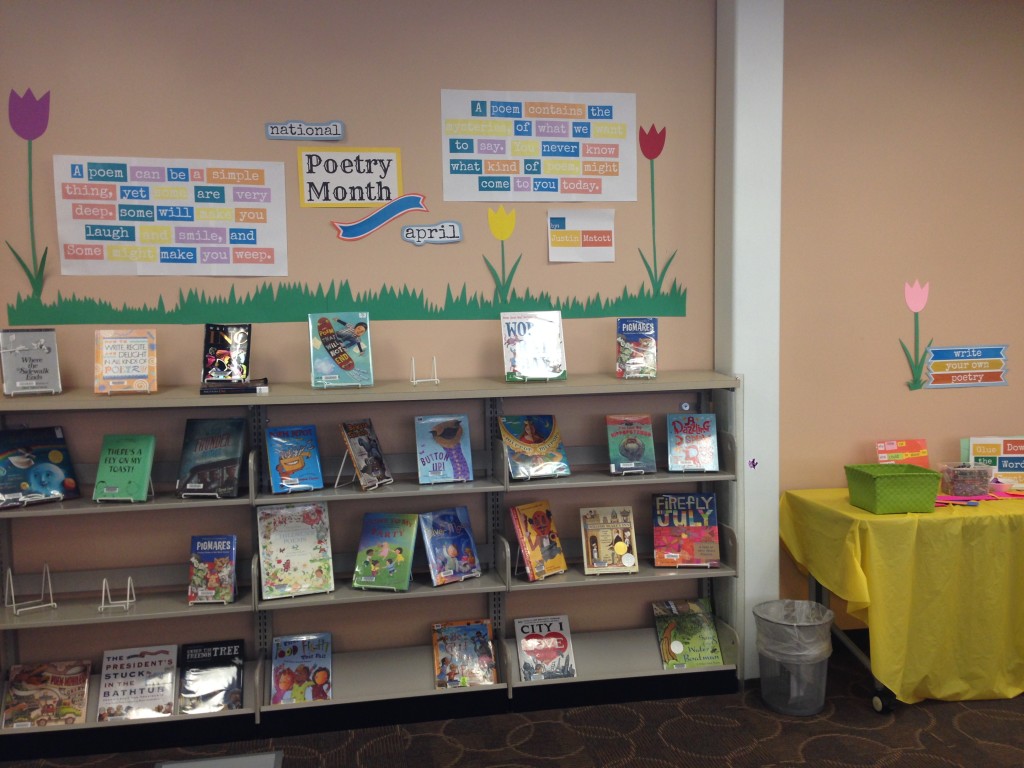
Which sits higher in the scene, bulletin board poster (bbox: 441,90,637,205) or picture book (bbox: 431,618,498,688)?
bulletin board poster (bbox: 441,90,637,205)

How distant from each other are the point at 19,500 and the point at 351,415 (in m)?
1.26

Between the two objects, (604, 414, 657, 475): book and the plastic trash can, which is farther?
(604, 414, 657, 475): book

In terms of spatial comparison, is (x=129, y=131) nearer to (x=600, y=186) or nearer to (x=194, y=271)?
(x=194, y=271)

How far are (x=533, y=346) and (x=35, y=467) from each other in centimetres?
198

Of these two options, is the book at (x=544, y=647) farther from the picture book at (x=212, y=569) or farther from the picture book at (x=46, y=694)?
the picture book at (x=46, y=694)

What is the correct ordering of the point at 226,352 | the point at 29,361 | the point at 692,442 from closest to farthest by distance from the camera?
the point at 29,361 < the point at 226,352 < the point at 692,442

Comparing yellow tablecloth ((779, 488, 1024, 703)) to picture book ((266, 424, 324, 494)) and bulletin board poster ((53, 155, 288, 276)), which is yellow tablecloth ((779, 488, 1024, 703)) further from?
bulletin board poster ((53, 155, 288, 276))

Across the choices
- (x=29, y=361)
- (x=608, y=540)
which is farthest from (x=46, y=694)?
(x=608, y=540)

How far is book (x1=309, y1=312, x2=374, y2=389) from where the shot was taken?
3.29 meters

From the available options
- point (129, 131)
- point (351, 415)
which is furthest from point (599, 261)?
point (129, 131)

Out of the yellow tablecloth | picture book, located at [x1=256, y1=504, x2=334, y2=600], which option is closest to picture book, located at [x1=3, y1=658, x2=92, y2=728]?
picture book, located at [x1=256, y1=504, x2=334, y2=600]

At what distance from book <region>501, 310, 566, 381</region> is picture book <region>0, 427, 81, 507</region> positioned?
1761 millimetres

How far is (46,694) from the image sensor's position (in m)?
3.22

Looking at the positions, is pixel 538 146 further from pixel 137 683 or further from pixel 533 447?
pixel 137 683
